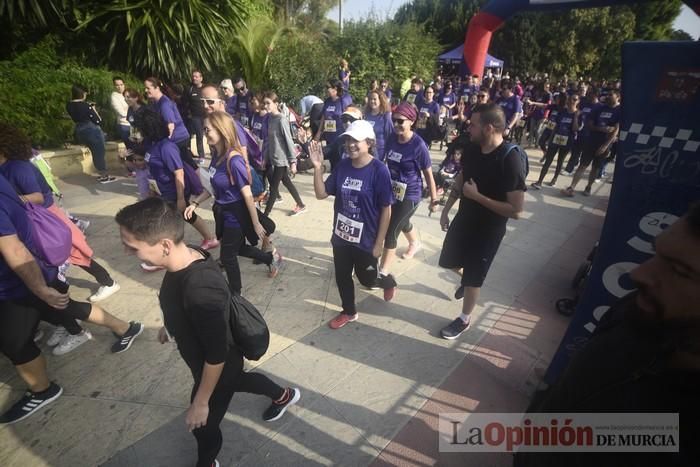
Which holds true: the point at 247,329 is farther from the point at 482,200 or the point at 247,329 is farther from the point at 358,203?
the point at 482,200

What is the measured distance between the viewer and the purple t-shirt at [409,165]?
3936mm

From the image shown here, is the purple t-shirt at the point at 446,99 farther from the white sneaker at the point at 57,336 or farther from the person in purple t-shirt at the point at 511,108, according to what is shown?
the white sneaker at the point at 57,336

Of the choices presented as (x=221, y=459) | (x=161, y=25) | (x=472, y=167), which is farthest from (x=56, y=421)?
(x=161, y=25)

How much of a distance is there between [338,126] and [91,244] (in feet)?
15.6

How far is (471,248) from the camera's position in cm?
310

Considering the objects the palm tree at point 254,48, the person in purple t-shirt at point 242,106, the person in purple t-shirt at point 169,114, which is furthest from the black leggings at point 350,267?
the palm tree at point 254,48

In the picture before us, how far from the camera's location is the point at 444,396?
2.84 m

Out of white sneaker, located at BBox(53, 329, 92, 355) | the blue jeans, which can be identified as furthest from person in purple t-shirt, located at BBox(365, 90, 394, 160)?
the blue jeans

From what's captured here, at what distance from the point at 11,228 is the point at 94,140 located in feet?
20.2

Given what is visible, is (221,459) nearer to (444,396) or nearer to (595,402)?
(444,396)

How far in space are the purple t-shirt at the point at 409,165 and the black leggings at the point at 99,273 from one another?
11.1 ft

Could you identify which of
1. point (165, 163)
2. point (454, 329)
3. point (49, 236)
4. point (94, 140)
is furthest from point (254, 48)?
point (454, 329)

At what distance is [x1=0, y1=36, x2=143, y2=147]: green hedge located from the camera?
6848mm

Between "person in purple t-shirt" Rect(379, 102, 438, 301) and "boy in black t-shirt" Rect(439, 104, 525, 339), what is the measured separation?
26.4 inches
